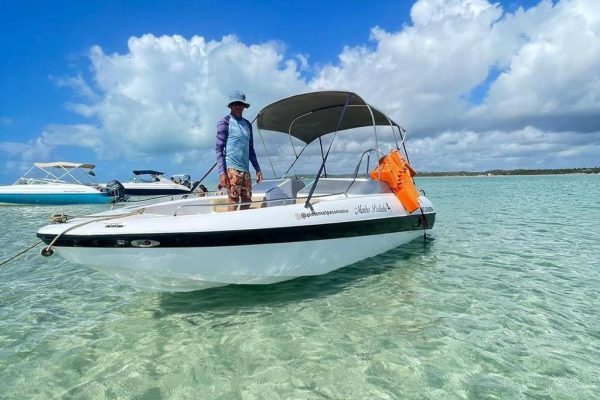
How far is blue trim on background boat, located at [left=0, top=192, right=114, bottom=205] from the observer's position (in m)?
22.6

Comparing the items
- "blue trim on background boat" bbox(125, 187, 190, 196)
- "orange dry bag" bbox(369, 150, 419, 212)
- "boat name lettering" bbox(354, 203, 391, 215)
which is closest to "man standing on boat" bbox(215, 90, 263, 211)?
"boat name lettering" bbox(354, 203, 391, 215)

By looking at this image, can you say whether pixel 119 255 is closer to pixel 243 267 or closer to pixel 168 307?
pixel 168 307

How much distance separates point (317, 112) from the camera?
317 inches

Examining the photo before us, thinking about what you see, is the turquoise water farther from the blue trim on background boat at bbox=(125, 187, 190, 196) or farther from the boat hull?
the blue trim on background boat at bbox=(125, 187, 190, 196)

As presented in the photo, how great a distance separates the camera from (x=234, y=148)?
5.79m

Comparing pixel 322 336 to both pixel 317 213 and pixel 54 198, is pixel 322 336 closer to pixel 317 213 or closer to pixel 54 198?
pixel 317 213

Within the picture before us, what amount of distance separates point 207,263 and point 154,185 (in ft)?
98.4

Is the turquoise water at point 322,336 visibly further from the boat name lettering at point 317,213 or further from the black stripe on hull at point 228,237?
the boat name lettering at point 317,213

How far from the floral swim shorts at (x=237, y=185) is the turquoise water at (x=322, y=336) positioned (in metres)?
1.45

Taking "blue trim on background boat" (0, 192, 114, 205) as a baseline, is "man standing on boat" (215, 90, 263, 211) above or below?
above

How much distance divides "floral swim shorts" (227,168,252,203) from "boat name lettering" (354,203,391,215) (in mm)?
1856

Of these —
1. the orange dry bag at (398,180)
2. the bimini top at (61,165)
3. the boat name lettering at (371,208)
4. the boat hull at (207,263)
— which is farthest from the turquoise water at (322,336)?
the bimini top at (61,165)

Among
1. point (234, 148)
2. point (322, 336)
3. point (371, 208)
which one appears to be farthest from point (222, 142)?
point (322, 336)

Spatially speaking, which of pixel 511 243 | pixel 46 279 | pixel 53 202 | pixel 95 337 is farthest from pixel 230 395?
pixel 53 202
